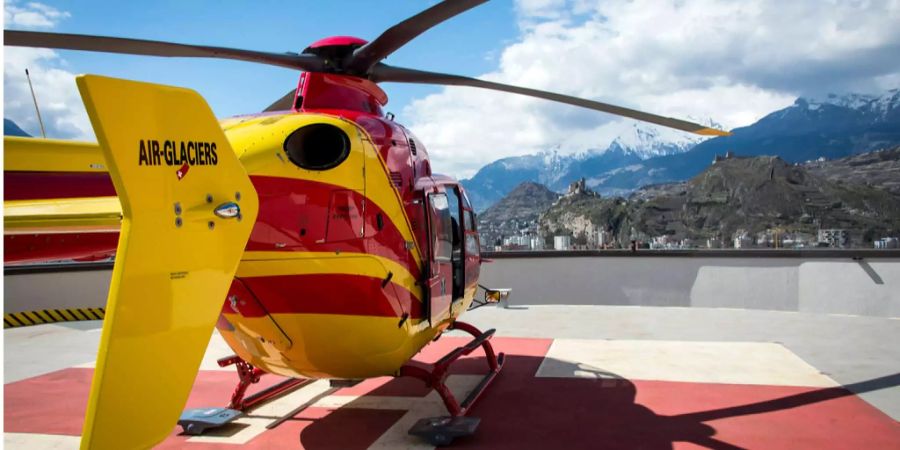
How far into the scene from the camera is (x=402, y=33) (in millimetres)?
6016

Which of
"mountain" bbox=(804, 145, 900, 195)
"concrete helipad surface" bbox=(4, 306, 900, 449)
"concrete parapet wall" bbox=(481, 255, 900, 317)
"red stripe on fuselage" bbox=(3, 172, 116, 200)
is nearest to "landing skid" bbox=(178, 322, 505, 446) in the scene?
"concrete helipad surface" bbox=(4, 306, 900, 449)

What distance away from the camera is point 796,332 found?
471 inches

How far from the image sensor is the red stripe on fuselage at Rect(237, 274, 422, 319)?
16.5 feet

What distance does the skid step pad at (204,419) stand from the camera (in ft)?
21.4

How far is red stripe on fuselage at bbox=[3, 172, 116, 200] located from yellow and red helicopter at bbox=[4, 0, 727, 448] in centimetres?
1

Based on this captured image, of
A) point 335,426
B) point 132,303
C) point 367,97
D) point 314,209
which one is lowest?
point 335,426

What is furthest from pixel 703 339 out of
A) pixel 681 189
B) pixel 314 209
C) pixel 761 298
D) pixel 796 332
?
pixel 681 189

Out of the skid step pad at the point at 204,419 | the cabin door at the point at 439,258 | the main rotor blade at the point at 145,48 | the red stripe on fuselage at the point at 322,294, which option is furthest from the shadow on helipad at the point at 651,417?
the main rotor blade at the point at 145,48

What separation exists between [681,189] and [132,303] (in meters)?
79.5

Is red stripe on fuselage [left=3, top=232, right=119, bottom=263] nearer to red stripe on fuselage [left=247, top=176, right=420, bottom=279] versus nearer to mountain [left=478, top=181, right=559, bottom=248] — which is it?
red stripe on fuselage [left=247, top=176, right=420, bottom=279]

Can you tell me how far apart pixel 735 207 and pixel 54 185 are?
222 feet

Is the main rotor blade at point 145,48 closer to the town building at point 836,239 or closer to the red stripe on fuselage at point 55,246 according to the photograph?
the red stripe on fuselage at point 55,246

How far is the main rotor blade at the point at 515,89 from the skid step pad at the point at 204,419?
13.0ft

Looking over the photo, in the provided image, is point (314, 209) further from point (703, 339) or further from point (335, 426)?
point (703, 339)
